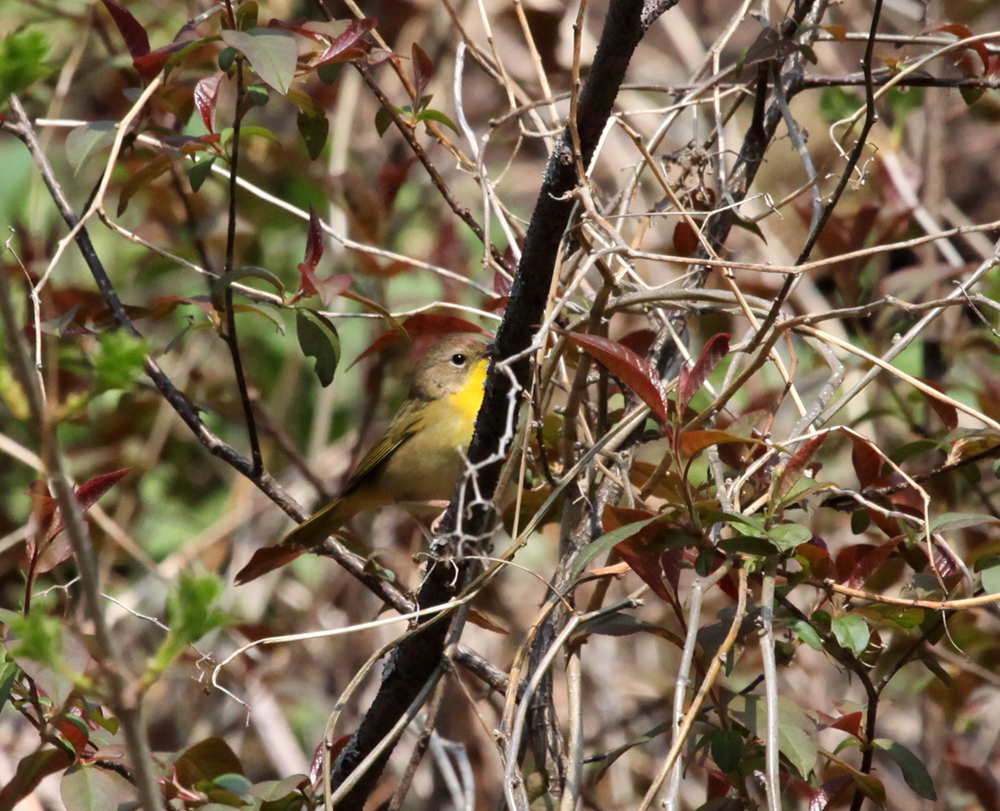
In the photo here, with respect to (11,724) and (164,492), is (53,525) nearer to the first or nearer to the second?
(11,724)

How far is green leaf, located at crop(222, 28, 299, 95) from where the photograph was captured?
5.24 ft

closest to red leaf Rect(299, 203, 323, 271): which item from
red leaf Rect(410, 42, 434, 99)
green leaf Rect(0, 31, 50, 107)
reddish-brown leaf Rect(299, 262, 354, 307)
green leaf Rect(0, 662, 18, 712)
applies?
reddish-brown leaf Rect(299, 262, 354, 307)

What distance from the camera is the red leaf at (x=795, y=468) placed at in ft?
5.24

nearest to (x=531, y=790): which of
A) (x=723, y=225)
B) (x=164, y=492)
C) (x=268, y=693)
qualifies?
(x=723, y=225)

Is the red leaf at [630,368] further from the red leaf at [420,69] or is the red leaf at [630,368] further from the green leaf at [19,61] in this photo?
the red leaf at [420,69]

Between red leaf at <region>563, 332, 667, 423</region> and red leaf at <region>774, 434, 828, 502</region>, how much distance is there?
0.24 m

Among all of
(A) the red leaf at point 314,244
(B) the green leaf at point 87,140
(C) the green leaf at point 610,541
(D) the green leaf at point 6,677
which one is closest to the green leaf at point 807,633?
(C) the green leaf at point 610,541

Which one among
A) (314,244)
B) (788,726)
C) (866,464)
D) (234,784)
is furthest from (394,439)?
(788,726)

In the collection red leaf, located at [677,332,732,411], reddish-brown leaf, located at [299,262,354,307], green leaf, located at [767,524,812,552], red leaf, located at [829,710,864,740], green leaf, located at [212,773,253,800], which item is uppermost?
red leaf, located at [677,332,732,411]

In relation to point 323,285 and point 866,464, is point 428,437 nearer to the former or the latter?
point 323,285

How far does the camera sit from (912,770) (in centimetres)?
171

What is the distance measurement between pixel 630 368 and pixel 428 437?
2.21 m

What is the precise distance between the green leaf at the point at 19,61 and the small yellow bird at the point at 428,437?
2360 millimetres

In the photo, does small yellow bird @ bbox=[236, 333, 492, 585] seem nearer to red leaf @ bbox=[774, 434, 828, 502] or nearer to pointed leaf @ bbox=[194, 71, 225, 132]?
pointed leaf @ bbox=[194, 71, 225, 132]
